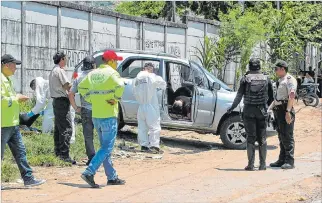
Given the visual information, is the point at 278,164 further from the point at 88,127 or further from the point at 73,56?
the point at 73,56

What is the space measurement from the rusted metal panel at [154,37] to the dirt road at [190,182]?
21.0 feet

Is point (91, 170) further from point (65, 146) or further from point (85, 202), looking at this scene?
point (65, 146)

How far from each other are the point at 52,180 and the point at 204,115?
18.1 ft

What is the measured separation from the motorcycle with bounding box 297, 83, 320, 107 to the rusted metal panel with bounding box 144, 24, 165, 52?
602 cm

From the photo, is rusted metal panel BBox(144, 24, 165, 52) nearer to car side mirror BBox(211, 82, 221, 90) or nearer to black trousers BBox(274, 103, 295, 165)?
car side mirror BBox(211, 82, 221, 90)

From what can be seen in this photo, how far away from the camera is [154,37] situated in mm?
20766

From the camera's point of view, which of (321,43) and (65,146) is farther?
(321,43)

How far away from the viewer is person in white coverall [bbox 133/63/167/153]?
1371cm

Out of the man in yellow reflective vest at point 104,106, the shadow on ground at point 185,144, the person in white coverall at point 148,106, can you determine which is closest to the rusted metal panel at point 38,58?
the shadow on ground at point 185,144

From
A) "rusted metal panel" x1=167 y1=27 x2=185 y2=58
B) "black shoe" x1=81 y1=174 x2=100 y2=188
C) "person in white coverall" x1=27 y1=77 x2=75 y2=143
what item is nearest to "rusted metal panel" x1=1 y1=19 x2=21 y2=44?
"person in white coverall" x1=27 y1=77 x2=75 y2=143

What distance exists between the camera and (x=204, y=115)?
15.0 m

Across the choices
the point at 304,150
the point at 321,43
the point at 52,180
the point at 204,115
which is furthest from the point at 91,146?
the point at 321,43

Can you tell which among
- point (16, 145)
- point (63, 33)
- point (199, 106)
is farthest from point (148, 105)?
point (16, 145)

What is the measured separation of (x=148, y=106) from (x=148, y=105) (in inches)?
0.9
